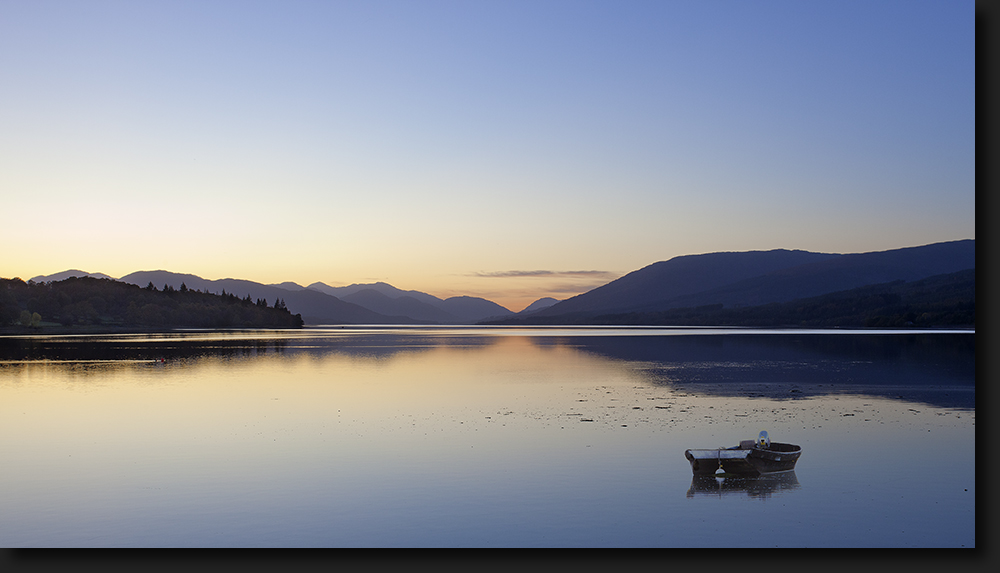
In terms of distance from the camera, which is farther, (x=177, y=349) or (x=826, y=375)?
(x=177, y=349)

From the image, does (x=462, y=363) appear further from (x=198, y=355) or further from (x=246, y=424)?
(x=246, y=424)

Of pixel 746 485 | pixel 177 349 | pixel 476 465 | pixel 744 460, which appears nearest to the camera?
pixel 746 485

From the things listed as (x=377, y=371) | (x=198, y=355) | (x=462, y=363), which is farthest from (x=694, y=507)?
(x=198, y=355)

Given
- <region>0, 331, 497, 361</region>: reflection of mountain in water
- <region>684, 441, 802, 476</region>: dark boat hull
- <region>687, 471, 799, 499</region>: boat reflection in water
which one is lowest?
<region>0, 331, 497, 361</region>: reflection of mountain in water

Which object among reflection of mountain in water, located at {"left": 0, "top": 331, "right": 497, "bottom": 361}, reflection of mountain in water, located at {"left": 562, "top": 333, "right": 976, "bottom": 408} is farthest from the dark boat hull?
reflection of mountain in water, located at {"left": 0, "top": 331, "right": 497, "bottom": 361}

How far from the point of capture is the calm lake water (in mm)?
18422

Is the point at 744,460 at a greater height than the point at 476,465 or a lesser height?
greater

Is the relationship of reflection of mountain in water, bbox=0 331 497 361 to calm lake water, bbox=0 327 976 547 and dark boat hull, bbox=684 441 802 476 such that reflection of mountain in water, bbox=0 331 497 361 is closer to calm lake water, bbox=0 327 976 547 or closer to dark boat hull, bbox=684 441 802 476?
calm lake water, bbox=0 327 976 547

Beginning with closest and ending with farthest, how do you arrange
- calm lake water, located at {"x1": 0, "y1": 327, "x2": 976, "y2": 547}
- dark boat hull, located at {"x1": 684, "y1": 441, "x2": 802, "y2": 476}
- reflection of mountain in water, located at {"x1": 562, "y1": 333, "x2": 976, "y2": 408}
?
calm lake water, located at {"x1": 0, "y1": 327, "x2": 976, "y2": 547}, dark boat hull, located at {"x1": 684, "y1": 441, "x2": 802, "y2": 476}, reflection of mountain in water, located at {"x1": 562, "y1": 333, "x2": 976, "y2": 408}

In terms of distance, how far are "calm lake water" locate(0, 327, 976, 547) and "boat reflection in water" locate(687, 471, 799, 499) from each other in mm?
114

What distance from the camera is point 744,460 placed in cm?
2411

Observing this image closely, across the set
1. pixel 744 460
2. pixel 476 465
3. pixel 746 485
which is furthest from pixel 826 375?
pixel 476 465

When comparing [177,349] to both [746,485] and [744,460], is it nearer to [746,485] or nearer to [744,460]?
[744,460]

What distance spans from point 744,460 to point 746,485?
119 cm
